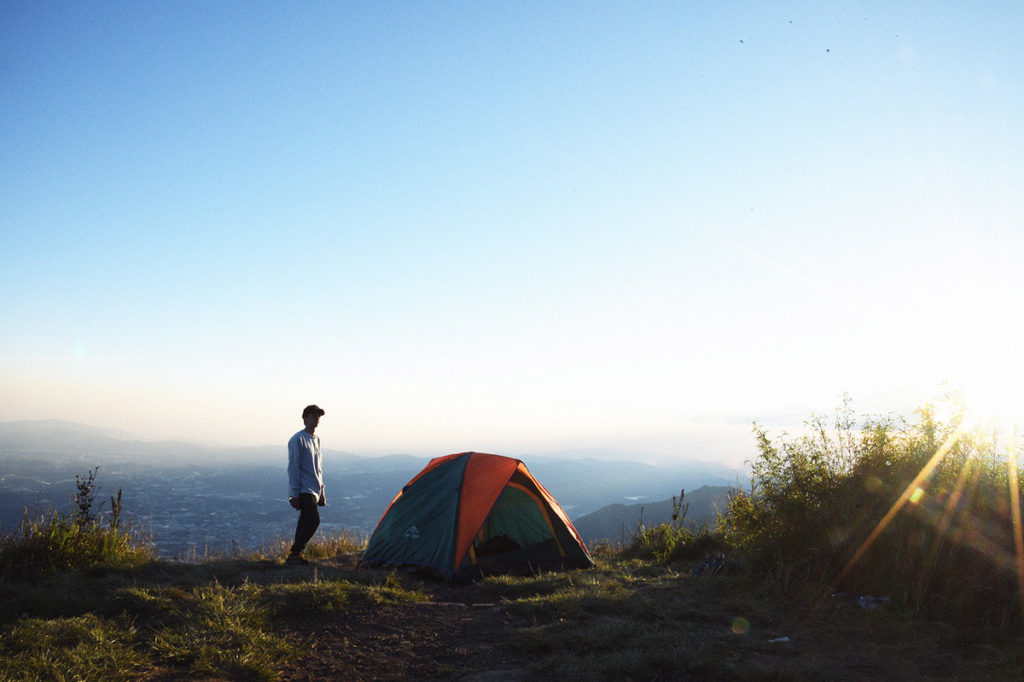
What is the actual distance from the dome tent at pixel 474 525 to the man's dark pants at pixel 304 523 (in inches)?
41.8

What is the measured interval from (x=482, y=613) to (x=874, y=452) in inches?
200

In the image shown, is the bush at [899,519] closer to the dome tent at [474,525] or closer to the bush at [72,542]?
the dome tent at [474,525]

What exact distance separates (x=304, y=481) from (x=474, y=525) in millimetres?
2872

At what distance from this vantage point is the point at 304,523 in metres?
8.77

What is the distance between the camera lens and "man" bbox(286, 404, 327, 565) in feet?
28.7

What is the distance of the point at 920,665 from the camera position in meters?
4.10

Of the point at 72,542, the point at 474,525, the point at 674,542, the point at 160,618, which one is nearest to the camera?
the point at 160,618

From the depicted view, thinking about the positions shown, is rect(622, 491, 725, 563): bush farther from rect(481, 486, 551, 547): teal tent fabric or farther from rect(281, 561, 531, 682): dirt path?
rect(281, 561, 531, 682): dirt path

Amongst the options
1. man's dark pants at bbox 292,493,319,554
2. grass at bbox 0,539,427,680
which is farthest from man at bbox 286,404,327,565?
grass at bbox 0,539,427,680

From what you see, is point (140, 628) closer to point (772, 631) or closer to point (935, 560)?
point (772, 631)

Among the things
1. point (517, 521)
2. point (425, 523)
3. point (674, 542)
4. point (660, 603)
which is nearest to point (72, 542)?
point (425, 523)

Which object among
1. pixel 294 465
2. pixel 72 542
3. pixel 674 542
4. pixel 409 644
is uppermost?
pixel 294 465

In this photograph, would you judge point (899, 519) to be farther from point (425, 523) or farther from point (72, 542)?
point (72, 542)

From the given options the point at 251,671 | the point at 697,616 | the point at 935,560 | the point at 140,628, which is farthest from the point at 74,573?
the point at 935,560
